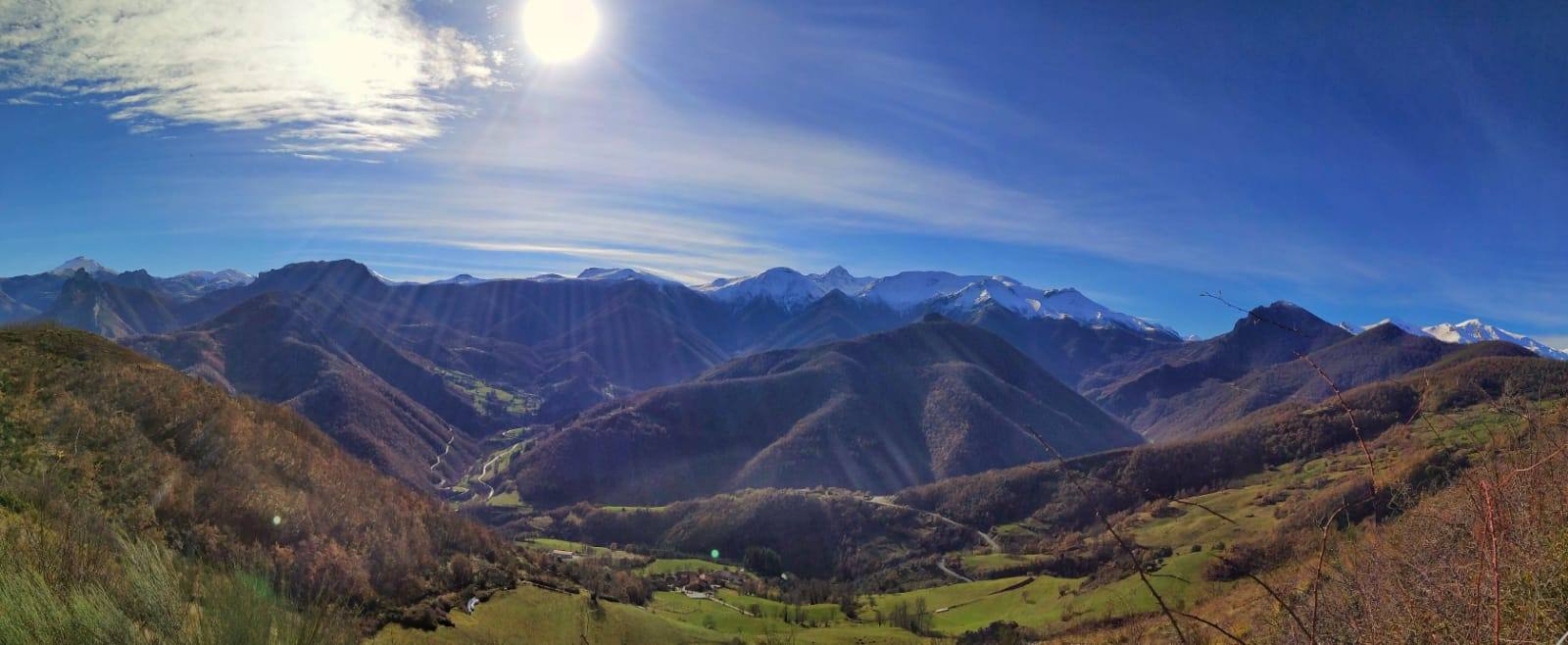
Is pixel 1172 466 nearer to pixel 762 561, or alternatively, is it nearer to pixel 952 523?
pixel 952 523

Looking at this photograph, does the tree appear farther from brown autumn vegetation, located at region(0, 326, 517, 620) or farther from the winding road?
brown autumn vegetation, located at region(0, 326, 517, 620)

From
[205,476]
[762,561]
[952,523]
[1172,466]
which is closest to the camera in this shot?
[205,476]

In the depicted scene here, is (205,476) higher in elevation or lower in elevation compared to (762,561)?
higher

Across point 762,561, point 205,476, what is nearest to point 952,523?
point 762,561

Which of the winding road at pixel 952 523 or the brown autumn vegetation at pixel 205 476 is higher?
the brown autumn vegetation at pixel 205 476

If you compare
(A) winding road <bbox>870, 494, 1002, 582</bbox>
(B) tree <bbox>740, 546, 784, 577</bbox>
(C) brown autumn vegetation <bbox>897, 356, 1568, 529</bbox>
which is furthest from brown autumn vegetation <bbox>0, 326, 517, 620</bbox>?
(C) brown autumn vegetation <bbox>897, 356, 1568, 529</bbox>

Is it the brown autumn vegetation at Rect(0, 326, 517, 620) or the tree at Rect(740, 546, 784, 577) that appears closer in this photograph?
the brown autumn vegetation at Rect(0, 326, 517, 620)

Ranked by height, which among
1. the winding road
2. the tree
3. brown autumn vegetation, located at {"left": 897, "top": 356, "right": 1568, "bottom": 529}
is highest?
brown autumn vegetation, located at {"left": 897, "top": 356, "right": 1568, "bottom": 529}

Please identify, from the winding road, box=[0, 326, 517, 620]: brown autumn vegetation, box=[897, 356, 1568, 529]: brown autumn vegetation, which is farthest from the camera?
box=[897, 356, 1568, 529]: brown autumn vegetation

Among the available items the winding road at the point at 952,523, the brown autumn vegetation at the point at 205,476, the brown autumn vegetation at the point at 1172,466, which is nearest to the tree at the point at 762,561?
the winding road at the point at 952,523

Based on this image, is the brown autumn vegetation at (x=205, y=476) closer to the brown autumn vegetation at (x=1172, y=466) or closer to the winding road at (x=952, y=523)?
the winding road at (x=952, y=523)

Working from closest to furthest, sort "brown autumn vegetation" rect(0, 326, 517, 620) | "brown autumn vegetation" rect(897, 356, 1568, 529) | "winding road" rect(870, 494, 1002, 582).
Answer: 1. "brown autumn vegetation" rect(0, 326, 517, 620)
2. "winding road" rect(870, 494, 1002, 582)
3. "brown autumn vegetation" rect(897, 356, 1568, 529)
